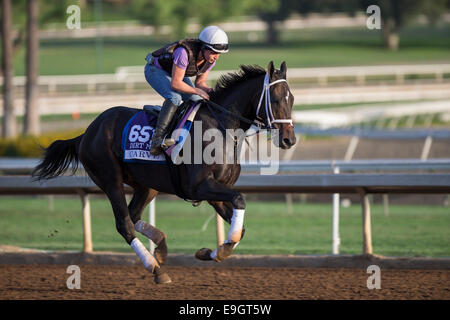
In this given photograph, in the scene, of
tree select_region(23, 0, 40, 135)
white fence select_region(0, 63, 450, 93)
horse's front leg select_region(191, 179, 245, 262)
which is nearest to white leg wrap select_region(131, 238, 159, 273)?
horse's front leg select_region(191, 179, 245, 262)

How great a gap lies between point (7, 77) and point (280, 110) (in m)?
16.5

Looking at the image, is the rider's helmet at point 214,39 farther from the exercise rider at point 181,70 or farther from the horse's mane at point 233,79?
the horse's mane at point 233,79

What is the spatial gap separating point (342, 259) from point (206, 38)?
8.60ft

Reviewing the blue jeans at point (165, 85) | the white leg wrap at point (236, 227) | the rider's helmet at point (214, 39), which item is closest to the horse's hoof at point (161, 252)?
the white leg wrap at point (236, 227)

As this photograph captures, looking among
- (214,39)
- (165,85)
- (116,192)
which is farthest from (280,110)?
(116,192)

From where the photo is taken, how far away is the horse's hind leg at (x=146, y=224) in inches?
274

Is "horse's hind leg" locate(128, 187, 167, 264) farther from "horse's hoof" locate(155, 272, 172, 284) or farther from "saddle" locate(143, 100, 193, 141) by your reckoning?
"saddle" locate(143, 100, 193, 141)

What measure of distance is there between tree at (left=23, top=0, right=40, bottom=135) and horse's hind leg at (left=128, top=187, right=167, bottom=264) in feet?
48.1

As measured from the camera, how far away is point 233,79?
22.3 feet

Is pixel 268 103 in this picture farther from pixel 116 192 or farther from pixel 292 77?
pixel 292 77

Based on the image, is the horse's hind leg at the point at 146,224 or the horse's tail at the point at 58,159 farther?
the horse's tail at the point at 58,159

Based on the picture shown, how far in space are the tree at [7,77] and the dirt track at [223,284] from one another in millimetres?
14103

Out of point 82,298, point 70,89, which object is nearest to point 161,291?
point 82,298

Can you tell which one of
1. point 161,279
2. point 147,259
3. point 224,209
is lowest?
point 161,279
